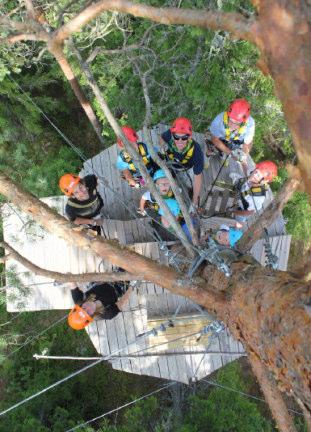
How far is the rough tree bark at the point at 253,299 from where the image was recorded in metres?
1.78

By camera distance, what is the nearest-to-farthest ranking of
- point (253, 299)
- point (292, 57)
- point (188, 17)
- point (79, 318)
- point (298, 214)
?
1. point (292, 57)
2. point (188, 17)
3. point (253, 299)
4. point (79, 318)
5. point (298, 214)

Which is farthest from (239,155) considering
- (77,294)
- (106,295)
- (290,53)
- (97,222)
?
(290,53)

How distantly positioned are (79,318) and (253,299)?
2.76 meters

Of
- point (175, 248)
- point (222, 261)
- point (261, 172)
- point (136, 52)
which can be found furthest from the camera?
point (136, 52)

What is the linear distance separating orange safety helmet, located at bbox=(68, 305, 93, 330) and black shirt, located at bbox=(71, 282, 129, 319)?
0.21 m

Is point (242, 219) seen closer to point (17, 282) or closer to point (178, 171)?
point (178, 171)

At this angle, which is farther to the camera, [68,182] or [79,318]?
[68,182]

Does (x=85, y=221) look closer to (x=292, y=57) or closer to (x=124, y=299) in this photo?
(x=124, y=299)

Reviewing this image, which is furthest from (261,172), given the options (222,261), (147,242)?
(222,261)

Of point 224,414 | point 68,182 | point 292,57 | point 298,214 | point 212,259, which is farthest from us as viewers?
point 298,214

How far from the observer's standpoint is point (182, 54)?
6.39 m

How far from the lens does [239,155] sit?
5605 millimetres

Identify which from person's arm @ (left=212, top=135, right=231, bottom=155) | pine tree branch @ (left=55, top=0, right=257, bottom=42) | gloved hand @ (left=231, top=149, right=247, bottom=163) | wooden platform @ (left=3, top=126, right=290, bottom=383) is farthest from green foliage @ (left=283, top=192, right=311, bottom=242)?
pine tree branch @ (left=55, top=0, right=257, bottom=42)

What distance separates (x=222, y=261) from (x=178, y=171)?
8.10ft
